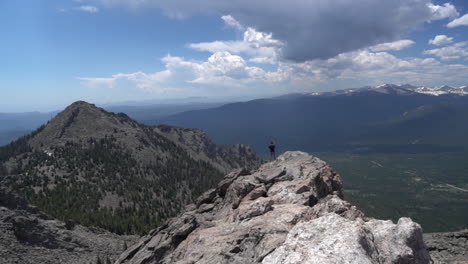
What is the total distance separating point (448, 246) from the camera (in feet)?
134

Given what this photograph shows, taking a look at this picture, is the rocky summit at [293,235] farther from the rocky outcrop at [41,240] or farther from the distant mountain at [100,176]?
the distant mountain at [100,176]

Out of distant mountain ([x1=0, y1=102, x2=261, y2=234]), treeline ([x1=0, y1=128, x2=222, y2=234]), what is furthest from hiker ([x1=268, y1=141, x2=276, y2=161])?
distant mountain ([x1=0, y1=102, x2=261, y2=234])

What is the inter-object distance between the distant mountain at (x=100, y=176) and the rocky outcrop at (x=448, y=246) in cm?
7708

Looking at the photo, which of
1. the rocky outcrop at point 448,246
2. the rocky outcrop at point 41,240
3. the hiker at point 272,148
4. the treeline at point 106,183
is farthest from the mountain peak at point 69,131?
the rocky outcrop at point 448,246

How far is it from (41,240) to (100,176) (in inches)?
3458

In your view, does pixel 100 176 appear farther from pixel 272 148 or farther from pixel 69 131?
pixel 272 148

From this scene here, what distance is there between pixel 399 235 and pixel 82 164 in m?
151

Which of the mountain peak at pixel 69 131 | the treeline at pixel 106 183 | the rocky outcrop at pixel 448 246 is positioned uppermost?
the mountain peak at pixel 69 131

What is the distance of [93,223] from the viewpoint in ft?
292

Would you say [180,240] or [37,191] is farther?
[37,191]

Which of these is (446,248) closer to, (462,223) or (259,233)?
(259,233)

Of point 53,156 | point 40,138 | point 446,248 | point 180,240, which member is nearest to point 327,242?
point 180,240

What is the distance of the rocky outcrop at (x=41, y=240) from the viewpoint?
51594 mm

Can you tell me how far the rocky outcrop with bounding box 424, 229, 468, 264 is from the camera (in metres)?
37.5
